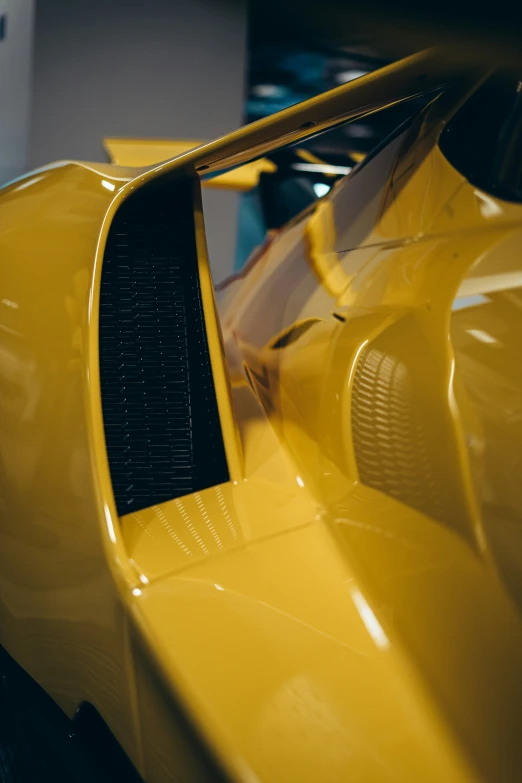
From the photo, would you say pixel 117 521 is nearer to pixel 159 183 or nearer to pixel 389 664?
pixel 389 664

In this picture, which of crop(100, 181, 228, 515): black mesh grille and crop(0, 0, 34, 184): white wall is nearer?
crop(100, 181, 228, 515): black mesh grille

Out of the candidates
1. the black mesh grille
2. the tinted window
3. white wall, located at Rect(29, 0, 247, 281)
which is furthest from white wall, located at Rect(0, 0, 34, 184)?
the tinted window

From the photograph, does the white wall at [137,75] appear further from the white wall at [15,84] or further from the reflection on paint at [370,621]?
the reflection on paint at [370,621]

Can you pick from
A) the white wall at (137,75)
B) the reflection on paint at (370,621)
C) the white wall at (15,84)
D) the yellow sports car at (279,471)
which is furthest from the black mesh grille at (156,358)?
the white wall at (15,84)

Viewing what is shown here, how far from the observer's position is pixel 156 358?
80cm

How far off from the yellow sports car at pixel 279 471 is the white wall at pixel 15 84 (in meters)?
4.43

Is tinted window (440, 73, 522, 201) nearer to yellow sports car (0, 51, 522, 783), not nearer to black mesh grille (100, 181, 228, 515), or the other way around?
yellow sports car (0, 51, 522, 783)

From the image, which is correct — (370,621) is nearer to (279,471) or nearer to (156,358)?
(279,471)

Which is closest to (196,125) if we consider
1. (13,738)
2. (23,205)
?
(23,205)

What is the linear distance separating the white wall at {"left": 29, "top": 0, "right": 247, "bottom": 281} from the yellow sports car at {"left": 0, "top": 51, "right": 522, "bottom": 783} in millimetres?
3855

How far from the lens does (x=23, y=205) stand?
35.9 inches

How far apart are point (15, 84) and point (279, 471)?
208 inches

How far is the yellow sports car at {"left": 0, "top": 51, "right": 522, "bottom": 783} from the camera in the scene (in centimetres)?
53

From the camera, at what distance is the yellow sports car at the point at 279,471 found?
526mm
